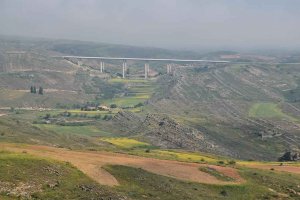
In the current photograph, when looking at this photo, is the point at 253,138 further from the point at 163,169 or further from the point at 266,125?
the point at 163,169

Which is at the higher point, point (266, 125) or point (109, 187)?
point (109, 187)

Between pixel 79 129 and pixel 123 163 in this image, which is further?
pixel 79 129

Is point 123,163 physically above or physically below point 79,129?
above

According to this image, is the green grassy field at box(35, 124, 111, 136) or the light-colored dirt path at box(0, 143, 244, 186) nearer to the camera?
the light-colored dirt path at box(0, 143, 244, 186)

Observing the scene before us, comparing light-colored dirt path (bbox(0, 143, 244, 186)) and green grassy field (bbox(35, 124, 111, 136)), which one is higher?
light-colored dirt path (bbox(0, 143, 244, 186))

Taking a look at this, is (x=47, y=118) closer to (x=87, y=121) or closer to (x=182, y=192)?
(x=87, y=121)

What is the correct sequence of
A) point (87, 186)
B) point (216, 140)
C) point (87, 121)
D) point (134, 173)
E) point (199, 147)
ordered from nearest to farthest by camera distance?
point (87, 186)
point (134, 173)
point (199, 147)
point (216, 140)
point (87, 121)

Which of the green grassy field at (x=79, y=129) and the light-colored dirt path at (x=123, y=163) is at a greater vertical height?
the light-colored dirt path at (x=123, y=163)

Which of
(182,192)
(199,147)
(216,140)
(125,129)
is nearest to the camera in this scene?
(182,192)

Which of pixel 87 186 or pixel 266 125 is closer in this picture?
pixel 87 186

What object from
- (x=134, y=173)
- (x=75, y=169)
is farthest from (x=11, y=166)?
(x=134, y=173)

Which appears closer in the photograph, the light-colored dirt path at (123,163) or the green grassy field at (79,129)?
the light-colored dirt path at (123,163)
